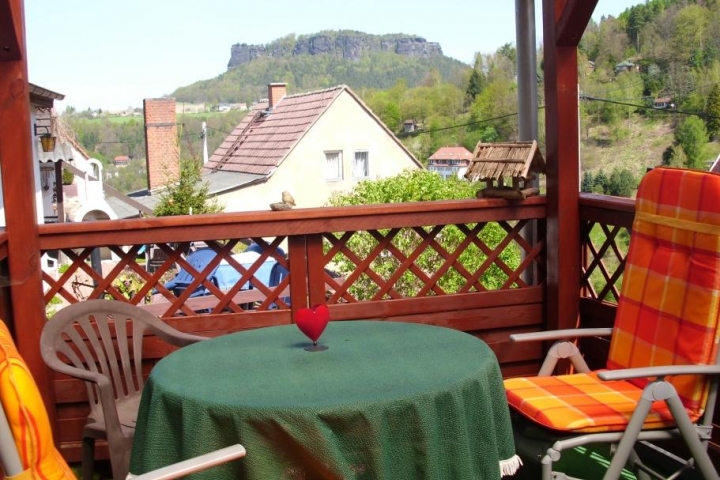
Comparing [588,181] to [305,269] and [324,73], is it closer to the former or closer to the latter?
[305,269]

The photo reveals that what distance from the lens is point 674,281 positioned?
8.19 feet

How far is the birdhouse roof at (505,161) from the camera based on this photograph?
3480 mm

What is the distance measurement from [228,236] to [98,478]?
1098mm

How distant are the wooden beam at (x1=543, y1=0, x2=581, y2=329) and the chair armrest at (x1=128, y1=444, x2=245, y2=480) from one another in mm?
2266

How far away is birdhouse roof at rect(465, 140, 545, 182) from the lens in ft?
11.4

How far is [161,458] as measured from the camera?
A: 6.18 ft

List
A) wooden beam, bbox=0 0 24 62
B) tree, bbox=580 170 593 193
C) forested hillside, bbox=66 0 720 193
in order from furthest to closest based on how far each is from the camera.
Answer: tree, bbox=580 170 593 193 < forested hillside, bbox=66 0 720 193 < wooden beam, bbox=0 0 24 62

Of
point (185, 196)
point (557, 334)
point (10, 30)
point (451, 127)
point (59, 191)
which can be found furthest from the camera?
point (451, 127)

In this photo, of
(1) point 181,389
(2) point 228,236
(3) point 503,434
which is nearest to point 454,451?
(3) point 503,434

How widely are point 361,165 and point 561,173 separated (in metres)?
21.9

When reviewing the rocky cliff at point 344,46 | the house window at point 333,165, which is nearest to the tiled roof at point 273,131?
the house window at point 333,165

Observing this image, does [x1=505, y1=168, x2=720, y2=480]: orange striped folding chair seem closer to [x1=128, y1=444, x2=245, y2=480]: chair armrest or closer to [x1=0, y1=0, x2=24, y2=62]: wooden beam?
[x1=128, y1=444, x2=245, y2=480]: chair armrest

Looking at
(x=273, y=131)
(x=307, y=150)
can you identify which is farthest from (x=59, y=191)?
(x=273, y=131)

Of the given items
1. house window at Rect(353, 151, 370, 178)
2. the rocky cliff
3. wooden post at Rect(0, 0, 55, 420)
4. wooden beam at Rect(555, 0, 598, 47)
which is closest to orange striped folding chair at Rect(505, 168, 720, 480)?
wooden beam at Rect(555, 0, 598, 47)
